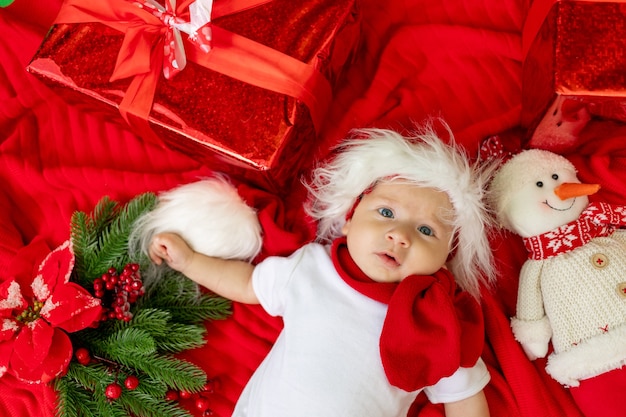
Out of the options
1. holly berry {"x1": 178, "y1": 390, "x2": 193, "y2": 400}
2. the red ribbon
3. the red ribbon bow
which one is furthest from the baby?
the red ribbon bow

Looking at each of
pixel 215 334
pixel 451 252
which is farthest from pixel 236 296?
pixel 451 252

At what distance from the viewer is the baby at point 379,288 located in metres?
1.01

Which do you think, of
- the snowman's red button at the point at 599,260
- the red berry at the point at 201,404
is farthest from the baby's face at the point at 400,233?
the red berry at the point at 201,404

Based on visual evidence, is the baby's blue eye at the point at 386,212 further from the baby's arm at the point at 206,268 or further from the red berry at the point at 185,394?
the red berry at the point at 185,394

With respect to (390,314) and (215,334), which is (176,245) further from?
(390,314)

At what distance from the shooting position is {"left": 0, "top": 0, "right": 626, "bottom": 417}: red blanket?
1.21 metres

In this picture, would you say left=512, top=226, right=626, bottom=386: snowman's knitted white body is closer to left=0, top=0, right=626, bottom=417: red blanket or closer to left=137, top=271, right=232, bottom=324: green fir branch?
left=0, top=0, right=626, bottom=417: red blanket

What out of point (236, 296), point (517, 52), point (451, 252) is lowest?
point (236, 296)

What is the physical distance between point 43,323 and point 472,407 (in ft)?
2.69

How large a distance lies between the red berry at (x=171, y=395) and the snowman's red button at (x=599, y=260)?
0.85m

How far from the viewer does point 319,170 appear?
1233mm

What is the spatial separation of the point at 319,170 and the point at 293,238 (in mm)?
159

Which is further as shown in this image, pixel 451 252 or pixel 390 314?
pixel 451 252

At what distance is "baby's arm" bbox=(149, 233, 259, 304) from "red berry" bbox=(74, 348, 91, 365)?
0.22 m
